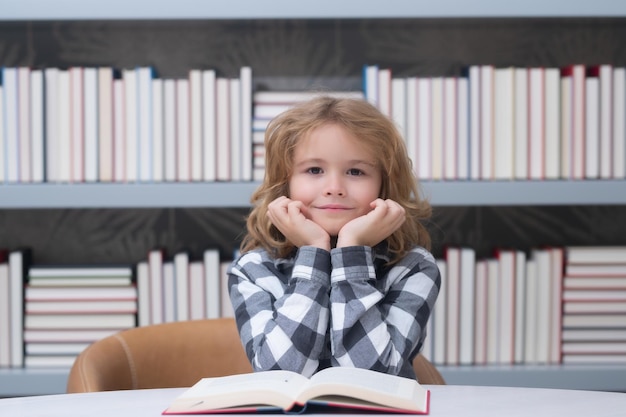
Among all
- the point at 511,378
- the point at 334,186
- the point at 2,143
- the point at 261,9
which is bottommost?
the point at 511,378

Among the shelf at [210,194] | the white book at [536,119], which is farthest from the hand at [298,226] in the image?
the white book at [536,119]

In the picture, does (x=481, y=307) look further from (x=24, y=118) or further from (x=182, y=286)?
(x=24, y=118)

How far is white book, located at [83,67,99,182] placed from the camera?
1811 mm

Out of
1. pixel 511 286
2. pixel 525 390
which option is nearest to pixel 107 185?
pixel 511 286

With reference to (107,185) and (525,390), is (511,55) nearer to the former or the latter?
(107,185)

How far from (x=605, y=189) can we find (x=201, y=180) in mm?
1026

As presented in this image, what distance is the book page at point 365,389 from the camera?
2.53 feet

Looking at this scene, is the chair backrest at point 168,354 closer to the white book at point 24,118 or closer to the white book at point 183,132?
the white book at point 183,132

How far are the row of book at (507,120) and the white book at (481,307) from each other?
252 mm

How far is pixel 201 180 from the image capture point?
1.84 metres

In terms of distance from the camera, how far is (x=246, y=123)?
6.00 feet

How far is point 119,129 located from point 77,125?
0.11 metres

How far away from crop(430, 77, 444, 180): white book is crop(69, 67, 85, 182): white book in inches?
35.4

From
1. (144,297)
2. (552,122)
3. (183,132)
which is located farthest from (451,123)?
(144,297)
